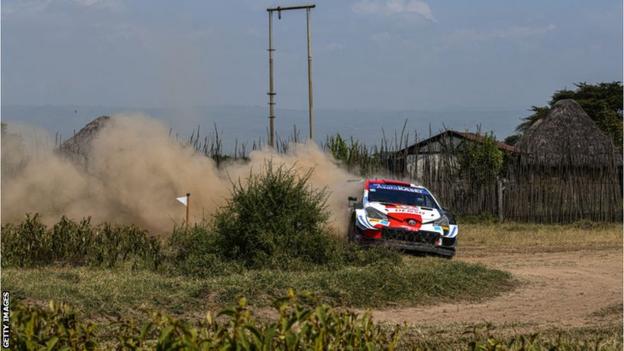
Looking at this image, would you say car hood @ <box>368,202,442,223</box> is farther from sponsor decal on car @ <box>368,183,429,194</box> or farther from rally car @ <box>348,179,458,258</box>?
sponsor decal on car @ <box>368,183,429,194</box>

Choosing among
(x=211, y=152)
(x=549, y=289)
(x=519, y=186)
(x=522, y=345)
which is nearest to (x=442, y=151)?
(x=519, y=186)

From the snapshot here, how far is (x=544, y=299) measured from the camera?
13.8m

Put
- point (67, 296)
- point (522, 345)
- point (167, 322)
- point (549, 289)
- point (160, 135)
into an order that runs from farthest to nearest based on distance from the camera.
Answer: point (160, 135), point (549, 289), point (67, 296), point (522, 345), point (167, 322)

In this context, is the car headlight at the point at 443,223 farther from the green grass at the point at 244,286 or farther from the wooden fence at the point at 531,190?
the wooden fence at the point at 531,190

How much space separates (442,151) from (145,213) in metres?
12.3

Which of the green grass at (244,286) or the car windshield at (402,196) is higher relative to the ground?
the car windshield at (402,196)

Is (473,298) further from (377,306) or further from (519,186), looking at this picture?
(519,186)

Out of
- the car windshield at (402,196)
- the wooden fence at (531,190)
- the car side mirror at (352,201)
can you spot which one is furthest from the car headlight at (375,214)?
the wooden fence at (531,190)

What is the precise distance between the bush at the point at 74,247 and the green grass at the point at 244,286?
0.64 meters

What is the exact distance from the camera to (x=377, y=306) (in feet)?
41.7

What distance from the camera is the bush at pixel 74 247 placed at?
1545 cm

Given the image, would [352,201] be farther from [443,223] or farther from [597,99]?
[597,99]

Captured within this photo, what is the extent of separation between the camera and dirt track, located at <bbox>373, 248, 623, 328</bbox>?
11766 millimetres

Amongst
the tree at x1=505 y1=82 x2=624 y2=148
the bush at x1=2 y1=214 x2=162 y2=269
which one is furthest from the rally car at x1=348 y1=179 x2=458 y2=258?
the tree at x1=505 y1=82 x2=624 y2=148
